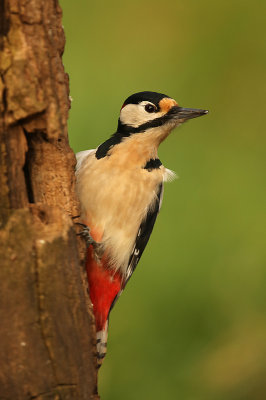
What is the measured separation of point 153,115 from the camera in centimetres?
305

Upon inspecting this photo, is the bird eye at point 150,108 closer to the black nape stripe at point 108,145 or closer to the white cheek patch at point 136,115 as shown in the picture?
the white cheek patch at point 136,115

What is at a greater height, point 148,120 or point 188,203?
point 148,120

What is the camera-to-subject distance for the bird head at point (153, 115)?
303 centimetres

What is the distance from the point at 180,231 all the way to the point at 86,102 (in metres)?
0.90

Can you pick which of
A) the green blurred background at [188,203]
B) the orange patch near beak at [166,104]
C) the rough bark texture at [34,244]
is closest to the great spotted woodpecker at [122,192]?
the orange patch near beak at [166,104]

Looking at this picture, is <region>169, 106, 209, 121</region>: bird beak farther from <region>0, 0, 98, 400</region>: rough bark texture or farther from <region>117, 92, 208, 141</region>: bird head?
<region>0, 0, 98, 400</region>: rough bark texture

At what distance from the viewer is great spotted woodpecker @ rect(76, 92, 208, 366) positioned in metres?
2.86

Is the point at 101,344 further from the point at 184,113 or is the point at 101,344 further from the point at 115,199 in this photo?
the point at 184,113

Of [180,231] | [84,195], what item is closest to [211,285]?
[180,231]

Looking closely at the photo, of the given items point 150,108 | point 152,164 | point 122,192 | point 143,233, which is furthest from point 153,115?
point 143,233

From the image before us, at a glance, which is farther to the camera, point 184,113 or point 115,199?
point 184,113

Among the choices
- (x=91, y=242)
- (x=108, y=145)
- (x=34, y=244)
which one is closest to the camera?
(x=34, y=244)

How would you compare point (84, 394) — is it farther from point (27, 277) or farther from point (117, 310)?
point (117, 310)

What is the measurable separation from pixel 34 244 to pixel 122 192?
0.89 m
